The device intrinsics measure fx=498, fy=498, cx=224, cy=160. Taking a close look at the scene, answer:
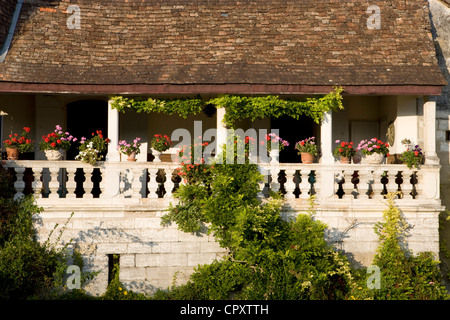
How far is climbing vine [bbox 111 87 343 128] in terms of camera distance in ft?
27.9

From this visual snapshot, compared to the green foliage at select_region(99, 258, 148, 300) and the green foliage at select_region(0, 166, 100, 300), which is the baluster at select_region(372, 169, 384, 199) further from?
the green foliage at select_region(0, 166, 100, 300)

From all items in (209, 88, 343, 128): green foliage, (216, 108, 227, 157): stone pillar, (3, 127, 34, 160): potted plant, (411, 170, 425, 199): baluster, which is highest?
(209, 88, 343, 128): green foliage

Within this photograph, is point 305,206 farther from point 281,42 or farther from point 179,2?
point 179,2

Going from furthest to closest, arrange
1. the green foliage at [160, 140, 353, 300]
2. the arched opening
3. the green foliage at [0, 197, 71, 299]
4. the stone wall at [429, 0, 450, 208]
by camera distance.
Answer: the arched opening < the stone wall at [429, 0, 450, 208] < the green foliage at [160, 140, 353, 300] < the green foliage at [0, 197, 71, 299]

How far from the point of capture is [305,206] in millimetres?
8352

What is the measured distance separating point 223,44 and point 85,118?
3.77 m

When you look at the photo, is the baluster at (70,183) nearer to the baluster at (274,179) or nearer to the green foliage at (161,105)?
the green foliage at (161,105)

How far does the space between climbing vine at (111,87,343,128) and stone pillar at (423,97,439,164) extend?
62.8 inches

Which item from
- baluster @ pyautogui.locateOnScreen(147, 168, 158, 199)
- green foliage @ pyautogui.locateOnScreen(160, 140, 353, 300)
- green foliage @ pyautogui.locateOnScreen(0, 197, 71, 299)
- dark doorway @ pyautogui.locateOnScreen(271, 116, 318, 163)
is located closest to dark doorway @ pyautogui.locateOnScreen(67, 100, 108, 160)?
green foliage @ pyautogui.locateOnScreen(0, 197, 71, 299)

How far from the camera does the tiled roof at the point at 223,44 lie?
28.3 ft

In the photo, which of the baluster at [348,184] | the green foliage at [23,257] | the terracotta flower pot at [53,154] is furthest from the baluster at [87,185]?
the baluster at [348,184]

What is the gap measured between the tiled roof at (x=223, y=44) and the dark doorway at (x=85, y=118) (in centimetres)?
201

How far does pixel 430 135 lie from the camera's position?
859 centimetres
